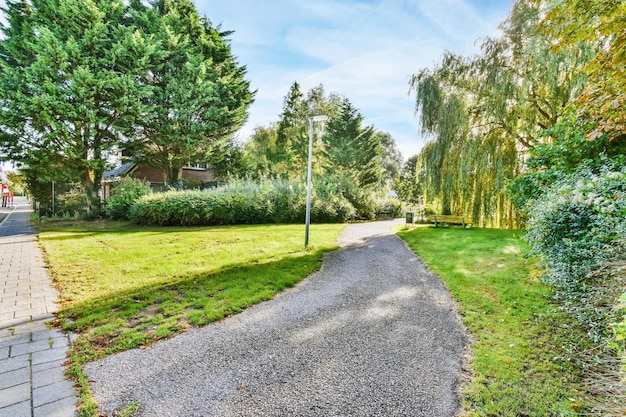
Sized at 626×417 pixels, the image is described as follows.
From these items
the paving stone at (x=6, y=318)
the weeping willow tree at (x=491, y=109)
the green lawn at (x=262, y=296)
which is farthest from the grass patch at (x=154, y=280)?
the weeping willow tree at (x=491, y=109)

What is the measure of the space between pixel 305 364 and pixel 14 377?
2.73 meters

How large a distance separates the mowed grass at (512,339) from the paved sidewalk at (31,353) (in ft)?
11.5

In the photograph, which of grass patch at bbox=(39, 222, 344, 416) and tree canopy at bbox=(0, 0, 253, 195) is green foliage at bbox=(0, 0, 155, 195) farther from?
grass patch at bbox=(39, 222, 344, 416)

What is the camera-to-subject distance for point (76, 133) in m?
16.5

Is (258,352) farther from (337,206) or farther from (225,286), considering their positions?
(337,206)

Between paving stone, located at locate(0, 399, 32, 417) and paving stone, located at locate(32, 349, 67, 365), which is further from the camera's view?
paving stone, located at locate(32, 349, 67, 365)

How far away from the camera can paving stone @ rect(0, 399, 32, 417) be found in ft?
7.22

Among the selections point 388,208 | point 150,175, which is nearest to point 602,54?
point 388,208

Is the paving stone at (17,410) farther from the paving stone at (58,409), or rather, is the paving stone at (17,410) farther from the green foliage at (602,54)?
the green foliage at (602,54)

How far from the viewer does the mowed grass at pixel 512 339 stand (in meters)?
2.48

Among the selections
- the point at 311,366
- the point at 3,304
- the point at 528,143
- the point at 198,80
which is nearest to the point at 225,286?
the point at 311,366

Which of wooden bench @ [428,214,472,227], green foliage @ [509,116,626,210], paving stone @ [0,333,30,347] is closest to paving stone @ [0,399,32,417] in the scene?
paving stone @ [0,333,30,347]

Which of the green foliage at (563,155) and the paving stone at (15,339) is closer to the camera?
the paving stone at (15,339)

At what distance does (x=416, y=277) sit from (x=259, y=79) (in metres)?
24.5
